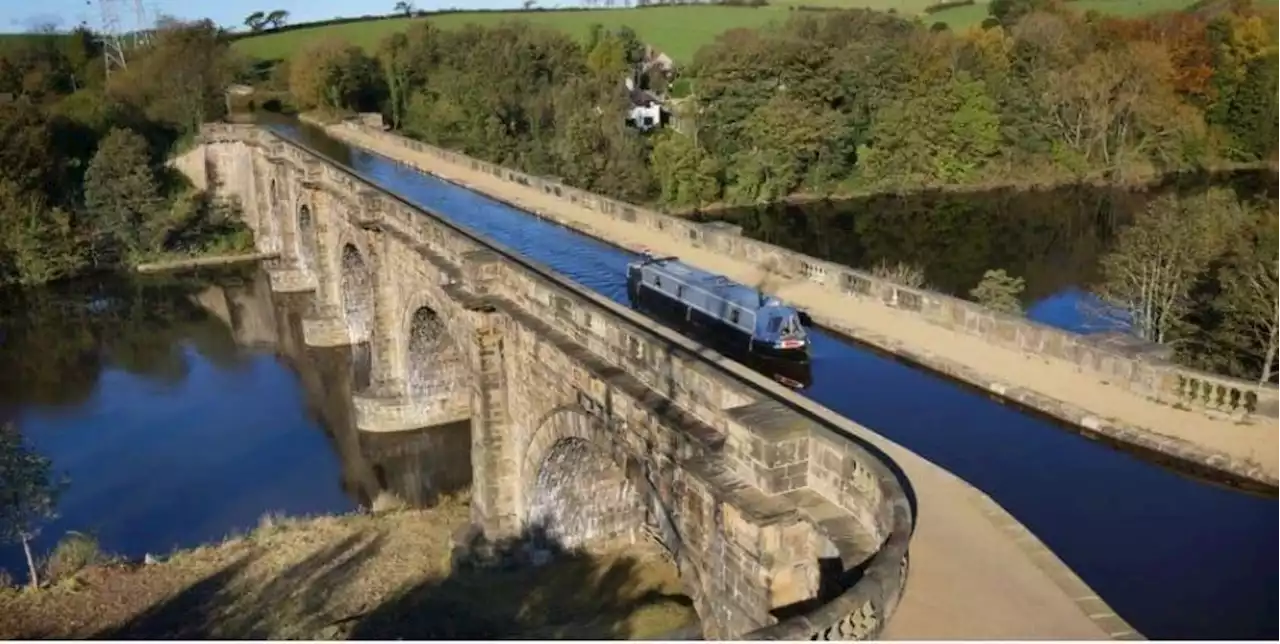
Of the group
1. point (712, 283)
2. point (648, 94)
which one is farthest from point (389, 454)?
point (648, 94)

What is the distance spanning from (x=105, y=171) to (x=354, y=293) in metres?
22.4

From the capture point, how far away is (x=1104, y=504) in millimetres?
11375

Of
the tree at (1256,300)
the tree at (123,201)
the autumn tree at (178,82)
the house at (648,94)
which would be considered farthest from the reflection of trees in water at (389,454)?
the house at (648,94)

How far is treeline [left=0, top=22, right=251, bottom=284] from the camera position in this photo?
45.7 metres

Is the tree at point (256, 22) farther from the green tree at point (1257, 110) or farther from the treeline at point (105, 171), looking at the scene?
the green tree at point (1257, 110)

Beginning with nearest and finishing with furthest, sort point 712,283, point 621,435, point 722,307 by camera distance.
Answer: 1. point 621,435
2. point 722,307
3. point 712,283

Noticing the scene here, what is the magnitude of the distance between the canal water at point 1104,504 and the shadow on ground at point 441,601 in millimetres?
5073

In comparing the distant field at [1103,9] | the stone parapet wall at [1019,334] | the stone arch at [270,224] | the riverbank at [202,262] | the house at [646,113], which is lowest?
the riverbank at [202,262]

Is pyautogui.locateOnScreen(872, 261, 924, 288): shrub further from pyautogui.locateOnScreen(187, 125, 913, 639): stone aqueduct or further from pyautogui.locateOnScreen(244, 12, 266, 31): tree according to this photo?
pyautogui.locateOnScreen(244, 12, 266, 31): tree

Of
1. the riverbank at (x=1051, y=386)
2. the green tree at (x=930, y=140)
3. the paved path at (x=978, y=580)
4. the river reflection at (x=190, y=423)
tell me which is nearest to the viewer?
the paved path at (x=978, y=580)

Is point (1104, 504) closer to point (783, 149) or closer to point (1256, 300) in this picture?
point (1256, 300)

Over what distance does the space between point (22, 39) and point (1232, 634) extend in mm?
89906

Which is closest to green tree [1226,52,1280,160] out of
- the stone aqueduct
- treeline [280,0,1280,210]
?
treeline [280,0,1280,210]

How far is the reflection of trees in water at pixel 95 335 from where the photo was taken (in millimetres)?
33531
